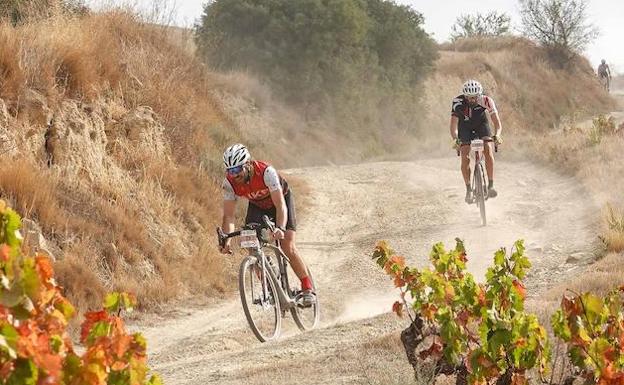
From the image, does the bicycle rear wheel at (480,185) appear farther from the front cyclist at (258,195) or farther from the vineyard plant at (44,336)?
the vineyard plant at (44,336)

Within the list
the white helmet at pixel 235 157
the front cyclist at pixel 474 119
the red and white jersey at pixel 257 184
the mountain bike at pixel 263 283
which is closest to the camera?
the white helmet at pixel 235 157

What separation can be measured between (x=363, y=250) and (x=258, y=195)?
5.85m

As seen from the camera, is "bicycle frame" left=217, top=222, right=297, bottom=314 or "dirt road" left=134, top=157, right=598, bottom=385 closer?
"dirt road" left=134, top=157, right=598, bottom=385

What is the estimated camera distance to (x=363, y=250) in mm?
14648

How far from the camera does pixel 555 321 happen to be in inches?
178

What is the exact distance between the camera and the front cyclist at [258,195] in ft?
28.2

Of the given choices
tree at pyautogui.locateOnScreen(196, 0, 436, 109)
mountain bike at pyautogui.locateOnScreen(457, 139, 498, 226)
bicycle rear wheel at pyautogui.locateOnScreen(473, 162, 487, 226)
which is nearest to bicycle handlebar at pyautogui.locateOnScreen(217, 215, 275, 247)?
mountain bike at pyautogui.locateOnScreen(457, 139, 498, 226)

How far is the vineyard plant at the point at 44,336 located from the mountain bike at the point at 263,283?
549 centimetres

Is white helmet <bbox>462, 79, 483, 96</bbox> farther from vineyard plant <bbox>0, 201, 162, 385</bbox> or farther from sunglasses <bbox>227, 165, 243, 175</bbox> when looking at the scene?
vineyard plant <bbox>0, 201, 162, 385</bbox>

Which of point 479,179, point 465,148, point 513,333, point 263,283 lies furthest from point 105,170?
point 513,333

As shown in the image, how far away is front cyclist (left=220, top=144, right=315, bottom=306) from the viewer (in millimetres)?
8609

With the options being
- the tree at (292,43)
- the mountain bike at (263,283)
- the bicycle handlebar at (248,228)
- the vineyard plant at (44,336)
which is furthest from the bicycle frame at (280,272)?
the tree at (292,43)

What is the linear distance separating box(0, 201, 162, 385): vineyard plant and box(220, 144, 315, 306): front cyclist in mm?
5374

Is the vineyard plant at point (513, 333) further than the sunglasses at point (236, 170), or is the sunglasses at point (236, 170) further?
the sunglasses at point (236, 170)
